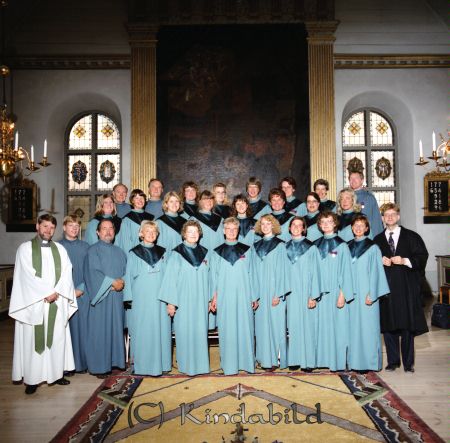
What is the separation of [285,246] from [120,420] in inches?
104

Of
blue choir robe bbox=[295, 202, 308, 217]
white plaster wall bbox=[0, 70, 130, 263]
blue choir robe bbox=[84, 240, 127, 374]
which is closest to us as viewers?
blue choir robe bbox=[84, 240, 127, 374]

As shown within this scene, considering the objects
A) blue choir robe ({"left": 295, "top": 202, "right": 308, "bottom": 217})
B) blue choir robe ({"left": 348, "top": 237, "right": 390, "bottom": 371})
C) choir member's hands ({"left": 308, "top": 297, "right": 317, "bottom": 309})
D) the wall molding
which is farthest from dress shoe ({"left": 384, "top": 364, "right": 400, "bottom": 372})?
the wall molding

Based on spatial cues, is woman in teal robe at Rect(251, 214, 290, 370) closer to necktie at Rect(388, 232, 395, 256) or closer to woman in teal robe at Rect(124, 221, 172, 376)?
woman in teal robe at Rect(124, 221, 172, 376)

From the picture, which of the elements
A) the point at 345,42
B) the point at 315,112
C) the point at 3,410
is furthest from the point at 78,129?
the point at 3,410

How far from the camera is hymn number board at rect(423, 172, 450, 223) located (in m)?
9.69

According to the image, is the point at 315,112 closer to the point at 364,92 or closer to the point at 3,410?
the point at 364,92

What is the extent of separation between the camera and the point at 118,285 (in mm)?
4801

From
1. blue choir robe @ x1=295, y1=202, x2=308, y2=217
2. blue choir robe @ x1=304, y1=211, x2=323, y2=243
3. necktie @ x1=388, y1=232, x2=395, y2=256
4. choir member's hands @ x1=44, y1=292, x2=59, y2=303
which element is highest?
blue choir robe @ x1=295, y1=202, x2=308, y2=217

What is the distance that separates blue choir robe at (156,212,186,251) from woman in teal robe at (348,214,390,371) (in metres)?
2.32

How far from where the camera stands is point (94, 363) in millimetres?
4680

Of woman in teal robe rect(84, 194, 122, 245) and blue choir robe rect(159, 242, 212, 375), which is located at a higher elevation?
woman in teal robe rect(84, 194, 122, 245)

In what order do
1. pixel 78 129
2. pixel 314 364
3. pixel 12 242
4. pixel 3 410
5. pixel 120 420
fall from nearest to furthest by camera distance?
pixel 120 420 < pixel 3 410 < pixel 314 364 < pixel 12 242 < pixel 78 129

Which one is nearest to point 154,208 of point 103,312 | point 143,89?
point 103,312

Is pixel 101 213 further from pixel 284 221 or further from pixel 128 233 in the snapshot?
pixel 284 221
